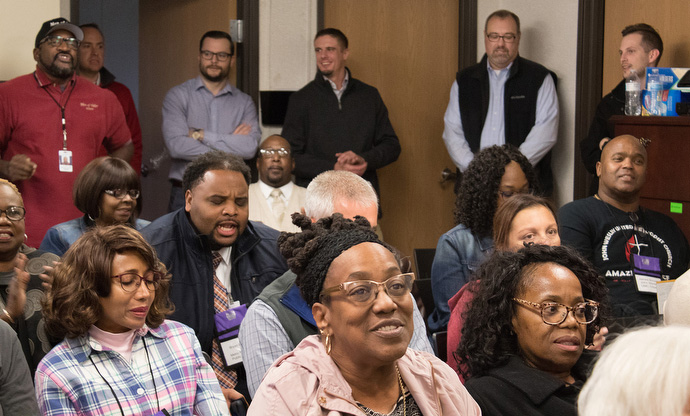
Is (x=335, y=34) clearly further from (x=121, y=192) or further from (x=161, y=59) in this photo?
(x=121, y=192)

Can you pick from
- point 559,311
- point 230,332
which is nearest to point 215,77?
point 230,332

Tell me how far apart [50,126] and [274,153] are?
4.37 ft

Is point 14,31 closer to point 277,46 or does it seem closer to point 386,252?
point 277,46

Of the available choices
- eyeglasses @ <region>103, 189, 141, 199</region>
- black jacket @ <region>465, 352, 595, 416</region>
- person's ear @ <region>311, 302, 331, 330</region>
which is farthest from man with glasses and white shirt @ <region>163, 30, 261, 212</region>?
person's ear @ <region>311, 302, 331, 330</region>

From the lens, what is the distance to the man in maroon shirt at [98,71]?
555 cm

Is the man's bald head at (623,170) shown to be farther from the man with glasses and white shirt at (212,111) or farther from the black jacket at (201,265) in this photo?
the man with glasses and white shirt at (212,111)

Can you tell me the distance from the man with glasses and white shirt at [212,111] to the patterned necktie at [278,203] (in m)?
0.54

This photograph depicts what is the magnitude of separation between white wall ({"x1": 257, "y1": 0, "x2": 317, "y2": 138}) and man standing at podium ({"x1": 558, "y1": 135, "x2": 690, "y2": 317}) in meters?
2.75

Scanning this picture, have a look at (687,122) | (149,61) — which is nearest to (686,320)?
(687,122)

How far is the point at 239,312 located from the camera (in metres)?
3.02

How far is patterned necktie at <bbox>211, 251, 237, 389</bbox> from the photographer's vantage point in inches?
116

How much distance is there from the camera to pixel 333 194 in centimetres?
286

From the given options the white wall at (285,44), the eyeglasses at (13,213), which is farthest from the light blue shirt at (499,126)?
the eyeglasses at (13,213)

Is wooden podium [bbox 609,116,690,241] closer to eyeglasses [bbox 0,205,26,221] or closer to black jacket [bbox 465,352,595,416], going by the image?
black jacket [bbox 465,352,595,416]
